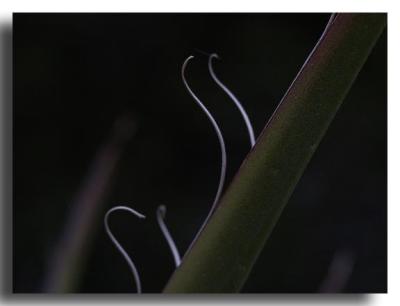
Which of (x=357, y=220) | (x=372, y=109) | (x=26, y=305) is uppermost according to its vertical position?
(x=372, y=109)

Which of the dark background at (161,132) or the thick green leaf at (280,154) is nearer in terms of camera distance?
the thick green leaf at (280,154)

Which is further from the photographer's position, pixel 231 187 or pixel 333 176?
pixel 333 176

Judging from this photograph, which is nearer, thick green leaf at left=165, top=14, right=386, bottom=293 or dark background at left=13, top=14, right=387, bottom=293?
thick green leaf at left=165, top=14, right=386, bottom=293

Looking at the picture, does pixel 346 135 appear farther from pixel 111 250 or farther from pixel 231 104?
pixel 111 250
